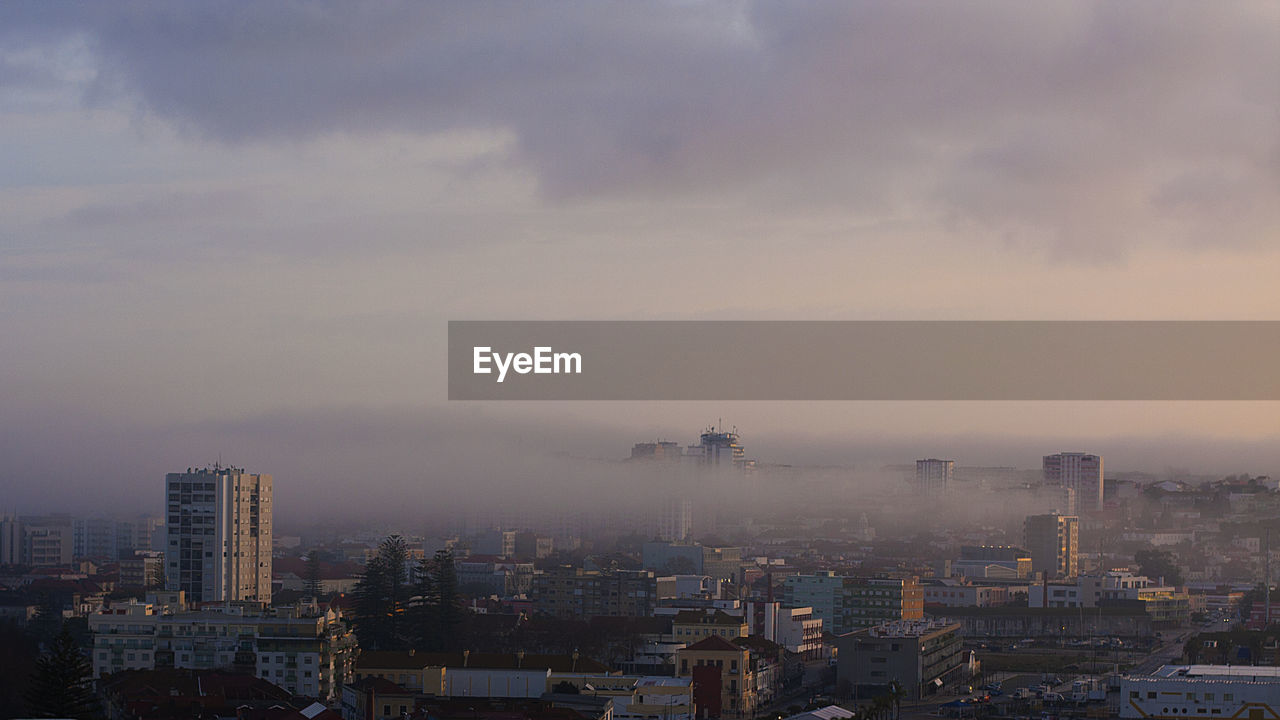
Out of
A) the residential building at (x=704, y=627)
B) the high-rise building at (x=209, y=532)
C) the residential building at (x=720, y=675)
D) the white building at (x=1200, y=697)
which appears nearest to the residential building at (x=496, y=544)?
the high-rise building at (x=209, y=532)

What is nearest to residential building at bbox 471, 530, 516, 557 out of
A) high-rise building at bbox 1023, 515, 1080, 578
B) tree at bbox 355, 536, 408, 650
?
high-rise building at bbox 1023, 515, 1080, 578

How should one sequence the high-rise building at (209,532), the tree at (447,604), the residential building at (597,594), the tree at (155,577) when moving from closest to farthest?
1. the tree at (447,604)
2. the high-rise building at (209,532)
3. the tree at (155,577)
4. the residential building at (597,594)

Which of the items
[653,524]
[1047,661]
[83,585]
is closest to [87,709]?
[1047,661]

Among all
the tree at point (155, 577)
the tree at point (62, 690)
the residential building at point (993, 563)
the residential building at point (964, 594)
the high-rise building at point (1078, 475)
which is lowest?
the residential building at point (964, 594)

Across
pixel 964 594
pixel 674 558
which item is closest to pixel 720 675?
pixel 964 594

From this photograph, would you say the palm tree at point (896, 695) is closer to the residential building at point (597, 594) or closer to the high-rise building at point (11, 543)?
the residential building at point (597, 594)

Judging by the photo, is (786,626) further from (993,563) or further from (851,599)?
(993,563)

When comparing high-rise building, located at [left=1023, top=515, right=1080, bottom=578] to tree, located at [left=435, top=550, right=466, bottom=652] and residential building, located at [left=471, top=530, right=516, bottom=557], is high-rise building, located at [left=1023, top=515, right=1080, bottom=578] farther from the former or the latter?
tree, located at [left=435, top=550, right=466, bottom=652]
